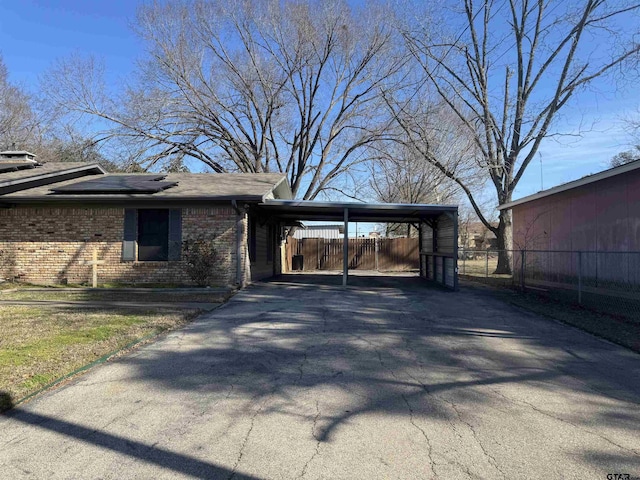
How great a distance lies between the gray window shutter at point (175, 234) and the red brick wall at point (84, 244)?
0.16 m

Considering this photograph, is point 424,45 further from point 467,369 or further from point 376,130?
point 467,369

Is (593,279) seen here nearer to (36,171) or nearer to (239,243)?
(239,243)

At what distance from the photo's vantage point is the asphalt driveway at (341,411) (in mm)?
3164

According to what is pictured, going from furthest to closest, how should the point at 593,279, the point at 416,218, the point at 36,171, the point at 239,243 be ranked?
1. the point at 416,218
2. the point at 36,171
3. the point at 239,243
4. the point at 593,279

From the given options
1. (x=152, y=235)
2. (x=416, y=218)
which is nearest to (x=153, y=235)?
(x=152, y=235)

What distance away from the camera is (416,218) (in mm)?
19172

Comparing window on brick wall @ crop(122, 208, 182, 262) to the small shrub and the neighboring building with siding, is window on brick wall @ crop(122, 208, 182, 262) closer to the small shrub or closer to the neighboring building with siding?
the small shrub

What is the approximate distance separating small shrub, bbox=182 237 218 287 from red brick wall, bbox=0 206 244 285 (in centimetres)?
19

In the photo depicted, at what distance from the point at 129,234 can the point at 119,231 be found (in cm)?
32

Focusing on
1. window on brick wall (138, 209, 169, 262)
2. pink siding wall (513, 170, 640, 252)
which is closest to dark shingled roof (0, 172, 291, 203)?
window on brick wall (138, 209, 169, 262)

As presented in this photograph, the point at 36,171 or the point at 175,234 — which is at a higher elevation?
the point at 36,171

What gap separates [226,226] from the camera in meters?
13.2

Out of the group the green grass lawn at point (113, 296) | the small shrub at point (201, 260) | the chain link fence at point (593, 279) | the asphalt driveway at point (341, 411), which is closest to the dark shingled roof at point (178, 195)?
the small shrub at point (201, 260)

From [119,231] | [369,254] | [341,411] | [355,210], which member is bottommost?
[341,411]
